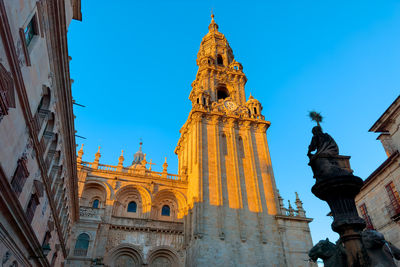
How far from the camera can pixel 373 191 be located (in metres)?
22.0

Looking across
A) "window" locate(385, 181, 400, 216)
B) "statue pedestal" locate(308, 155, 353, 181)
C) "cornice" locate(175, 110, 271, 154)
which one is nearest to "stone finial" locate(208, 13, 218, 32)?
"cornice" locate(175, 110, 271, 154)

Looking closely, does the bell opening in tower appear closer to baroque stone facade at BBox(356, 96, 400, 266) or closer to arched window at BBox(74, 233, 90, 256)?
baroque stone facade at BBox(356, 96, 400, 266)


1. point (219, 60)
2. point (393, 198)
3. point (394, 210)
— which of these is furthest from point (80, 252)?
point (219, 60)

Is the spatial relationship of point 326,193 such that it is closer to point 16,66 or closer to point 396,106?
point 16,66

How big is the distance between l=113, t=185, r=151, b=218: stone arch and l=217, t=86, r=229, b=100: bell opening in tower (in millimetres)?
17899

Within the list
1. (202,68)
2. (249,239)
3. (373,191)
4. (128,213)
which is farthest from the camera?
(202,68)

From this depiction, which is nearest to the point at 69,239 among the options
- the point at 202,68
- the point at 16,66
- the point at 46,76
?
the point at 46,76

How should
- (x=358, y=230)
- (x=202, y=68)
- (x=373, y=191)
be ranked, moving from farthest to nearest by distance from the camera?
(x=202, y=68) < (x=373, y=191) < (x=358, y=230)

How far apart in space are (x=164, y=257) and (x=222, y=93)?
76.5ft

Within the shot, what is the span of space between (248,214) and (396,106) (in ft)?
50.6

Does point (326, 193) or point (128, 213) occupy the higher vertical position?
point (128, 213)

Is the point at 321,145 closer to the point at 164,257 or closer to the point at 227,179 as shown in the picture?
the point at 227,179

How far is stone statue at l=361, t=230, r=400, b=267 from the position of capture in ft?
21.8

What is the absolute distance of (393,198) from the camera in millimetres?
19641
